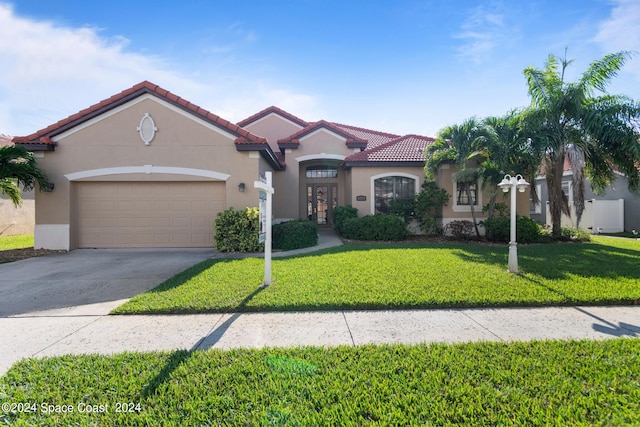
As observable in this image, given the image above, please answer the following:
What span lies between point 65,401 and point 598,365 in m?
5.23

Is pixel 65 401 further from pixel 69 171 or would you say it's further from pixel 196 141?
pixel 69 171

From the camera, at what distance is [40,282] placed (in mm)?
6488

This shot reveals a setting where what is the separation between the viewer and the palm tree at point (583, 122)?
393 inches

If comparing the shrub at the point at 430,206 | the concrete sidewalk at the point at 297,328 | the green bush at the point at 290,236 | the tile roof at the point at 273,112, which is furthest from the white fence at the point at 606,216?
the tile roof at the point at 273,112

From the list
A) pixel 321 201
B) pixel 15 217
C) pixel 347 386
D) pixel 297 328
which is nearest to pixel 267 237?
pixel 297 328

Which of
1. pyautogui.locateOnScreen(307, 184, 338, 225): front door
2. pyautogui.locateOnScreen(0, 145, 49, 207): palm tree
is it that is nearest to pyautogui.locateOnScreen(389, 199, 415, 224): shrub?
pyautogui.locateOnScreen(307, 184, 338, 225): front door

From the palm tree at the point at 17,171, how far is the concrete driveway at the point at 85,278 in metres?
2.72

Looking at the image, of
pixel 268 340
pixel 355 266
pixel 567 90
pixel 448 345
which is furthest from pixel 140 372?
pixel 567 90

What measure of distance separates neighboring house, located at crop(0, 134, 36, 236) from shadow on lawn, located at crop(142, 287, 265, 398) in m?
15.4

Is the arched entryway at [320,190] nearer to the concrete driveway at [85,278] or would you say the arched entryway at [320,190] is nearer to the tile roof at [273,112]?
the tile roof at [273,112]

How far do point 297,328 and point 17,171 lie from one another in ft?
37.3

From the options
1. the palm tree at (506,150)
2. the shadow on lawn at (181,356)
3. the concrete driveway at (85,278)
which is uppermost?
the palm tree at (506,150)

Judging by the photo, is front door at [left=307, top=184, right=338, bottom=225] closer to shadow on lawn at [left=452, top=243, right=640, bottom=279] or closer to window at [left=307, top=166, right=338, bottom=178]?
window at [left=307, top=166, right=338, bottom=178]

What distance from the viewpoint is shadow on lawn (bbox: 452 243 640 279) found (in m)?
6.78
